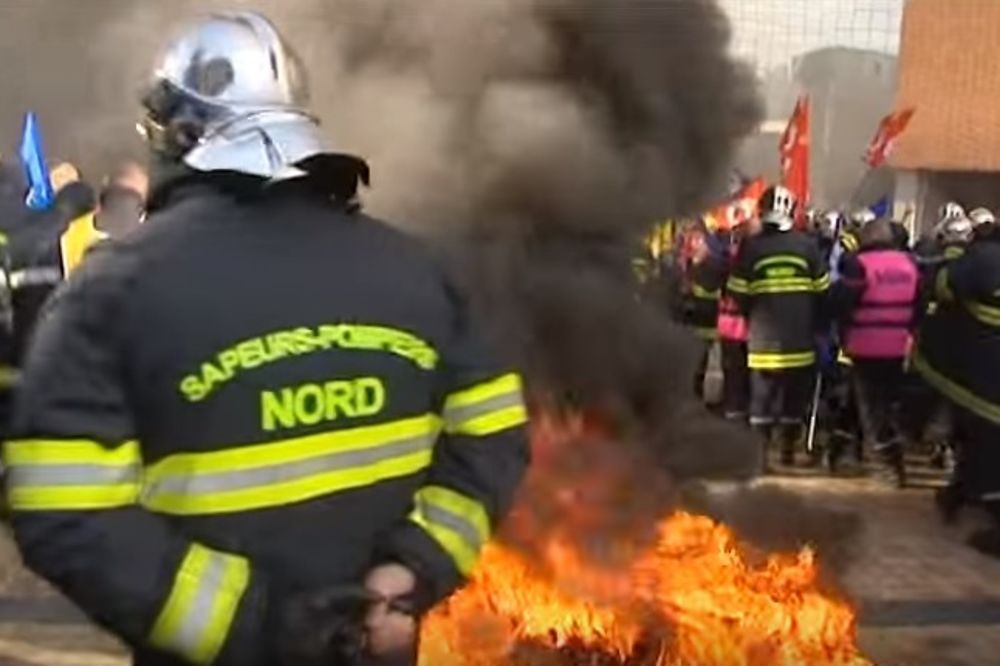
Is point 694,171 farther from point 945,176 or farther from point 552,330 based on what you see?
point 945,176

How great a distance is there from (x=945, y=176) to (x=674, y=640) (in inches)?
974

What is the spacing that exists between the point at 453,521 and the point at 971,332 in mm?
6139

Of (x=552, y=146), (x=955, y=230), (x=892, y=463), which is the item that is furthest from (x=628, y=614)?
(x=955, y=230)

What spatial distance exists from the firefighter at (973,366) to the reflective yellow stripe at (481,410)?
5859 mm

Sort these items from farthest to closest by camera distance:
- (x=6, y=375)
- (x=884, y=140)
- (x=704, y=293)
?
(x=884, y=140)
(x=704, y=293)
(x=6, y=375)

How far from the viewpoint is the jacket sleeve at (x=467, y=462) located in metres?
2.54

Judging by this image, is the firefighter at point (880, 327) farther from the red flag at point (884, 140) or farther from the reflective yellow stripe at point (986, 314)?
the red flag at point (884, 140)

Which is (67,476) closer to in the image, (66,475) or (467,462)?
(66,475)

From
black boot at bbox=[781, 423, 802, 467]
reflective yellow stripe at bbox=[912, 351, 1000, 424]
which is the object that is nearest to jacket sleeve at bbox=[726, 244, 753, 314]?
black boot at bbox=[781, 423, 802, 467]

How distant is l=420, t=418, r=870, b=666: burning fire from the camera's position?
514cm

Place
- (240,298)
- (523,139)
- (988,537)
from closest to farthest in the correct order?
(240,298) < (523,139) < (988,537)

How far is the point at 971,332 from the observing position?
813 cm

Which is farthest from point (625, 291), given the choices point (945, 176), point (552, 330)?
point (945, 176)

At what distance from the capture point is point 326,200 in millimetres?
2492
